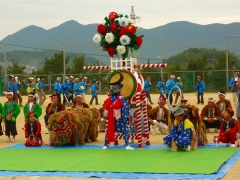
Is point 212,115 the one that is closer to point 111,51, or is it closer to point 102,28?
point 111,51

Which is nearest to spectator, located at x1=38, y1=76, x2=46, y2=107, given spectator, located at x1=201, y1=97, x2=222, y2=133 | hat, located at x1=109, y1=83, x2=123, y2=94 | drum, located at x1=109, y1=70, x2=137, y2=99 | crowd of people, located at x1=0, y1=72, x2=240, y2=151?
crowd of people, located at x1=0, y1=72, x2=240, y2=151

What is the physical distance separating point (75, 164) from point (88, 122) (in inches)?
153

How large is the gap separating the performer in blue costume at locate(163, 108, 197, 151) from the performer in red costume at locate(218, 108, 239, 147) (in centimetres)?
85

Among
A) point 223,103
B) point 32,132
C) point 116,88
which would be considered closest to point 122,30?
point 116,88

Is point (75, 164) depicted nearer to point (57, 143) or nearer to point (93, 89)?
point (57, 143)

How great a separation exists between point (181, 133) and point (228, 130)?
126cm

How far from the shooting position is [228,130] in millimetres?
13875

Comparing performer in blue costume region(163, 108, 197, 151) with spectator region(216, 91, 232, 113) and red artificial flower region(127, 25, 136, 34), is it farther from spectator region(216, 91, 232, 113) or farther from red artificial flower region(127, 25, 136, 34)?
spectator region(216, 91, 232, 113)

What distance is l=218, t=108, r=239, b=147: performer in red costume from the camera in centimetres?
1381

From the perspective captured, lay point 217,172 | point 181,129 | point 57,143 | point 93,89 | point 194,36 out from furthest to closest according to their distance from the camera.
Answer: point 194,36 → point 93,89 → point 57,143 → point 181,129 → point 217,172

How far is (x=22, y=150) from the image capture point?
1427 centimetres

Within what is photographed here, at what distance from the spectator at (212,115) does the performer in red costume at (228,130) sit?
3.25 m

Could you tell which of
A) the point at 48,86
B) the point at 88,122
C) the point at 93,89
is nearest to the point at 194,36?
the point at 48,86

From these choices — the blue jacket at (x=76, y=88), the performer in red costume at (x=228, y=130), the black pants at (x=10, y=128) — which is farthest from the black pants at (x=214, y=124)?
the blue jacket at (x=76, y=88)
